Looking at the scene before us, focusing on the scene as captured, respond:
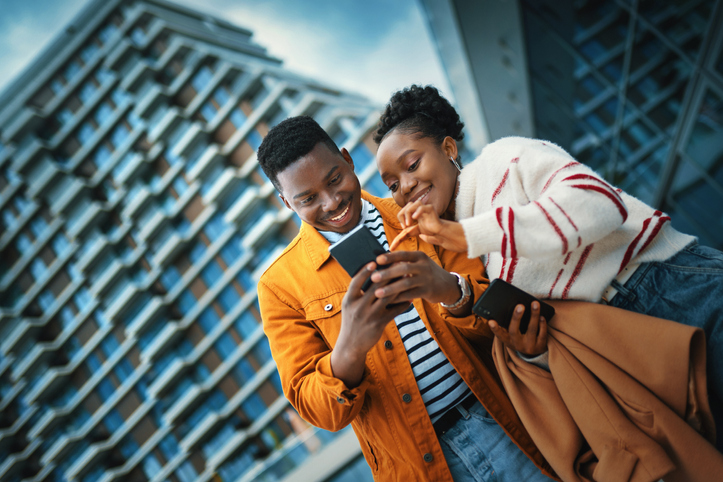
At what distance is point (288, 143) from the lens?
1.65 meters

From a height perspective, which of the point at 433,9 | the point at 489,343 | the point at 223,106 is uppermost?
the point at 223,106

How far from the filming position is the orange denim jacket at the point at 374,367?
1.45m

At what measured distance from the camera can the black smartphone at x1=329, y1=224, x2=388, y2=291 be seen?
127cm

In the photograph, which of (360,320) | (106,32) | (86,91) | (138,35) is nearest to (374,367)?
(360,320)

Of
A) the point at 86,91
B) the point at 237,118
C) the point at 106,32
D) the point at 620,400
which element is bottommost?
the point at 620,400

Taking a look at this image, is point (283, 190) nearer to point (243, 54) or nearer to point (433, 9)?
point (433, 9)

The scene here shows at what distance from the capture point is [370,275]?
124cm

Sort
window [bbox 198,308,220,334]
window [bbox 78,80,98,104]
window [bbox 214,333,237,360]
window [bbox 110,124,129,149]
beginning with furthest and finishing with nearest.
Answer: window [bbox 78,80,98,104]
window [bbox 110,124,129,149]
window [bbox 198,308,220,334]
window [bbox 214,333,237,360]

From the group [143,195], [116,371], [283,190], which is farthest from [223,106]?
[283,190]

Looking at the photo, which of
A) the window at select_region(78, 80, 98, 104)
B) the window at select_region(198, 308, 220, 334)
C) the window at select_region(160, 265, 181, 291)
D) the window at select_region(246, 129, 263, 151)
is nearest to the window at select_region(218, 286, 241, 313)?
the window at select_region(198, 308, 220, 334)

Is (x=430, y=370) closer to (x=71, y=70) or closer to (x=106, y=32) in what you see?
(x=106, y=32)

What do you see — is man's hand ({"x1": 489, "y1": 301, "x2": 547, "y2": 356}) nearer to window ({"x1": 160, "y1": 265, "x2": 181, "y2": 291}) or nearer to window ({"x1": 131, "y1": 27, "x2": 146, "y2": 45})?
window ({"x1": 160, "y1": 265, "x2": 181, "y2": 291})

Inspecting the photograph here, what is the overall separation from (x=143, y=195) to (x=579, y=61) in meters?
27.2

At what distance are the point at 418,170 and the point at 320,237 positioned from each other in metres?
0.51
